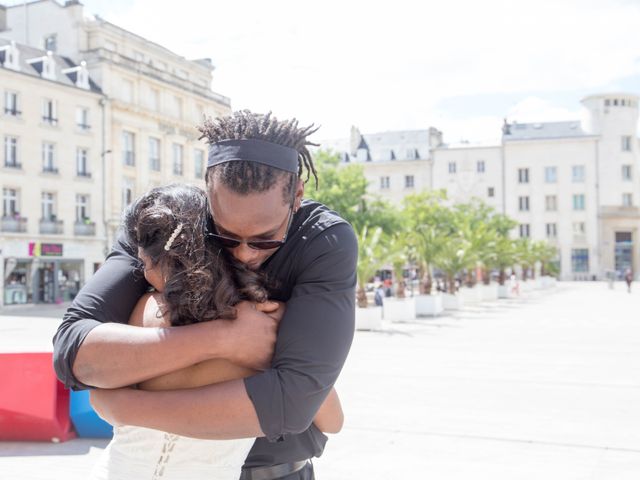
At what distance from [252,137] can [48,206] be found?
39.8 meters

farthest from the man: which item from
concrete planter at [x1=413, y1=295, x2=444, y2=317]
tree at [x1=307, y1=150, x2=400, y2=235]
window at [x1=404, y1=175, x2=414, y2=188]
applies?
window at [x1=404, y1=175, x2=414, y2=188]

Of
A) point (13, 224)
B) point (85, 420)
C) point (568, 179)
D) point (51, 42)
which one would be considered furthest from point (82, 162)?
point (568, 179)

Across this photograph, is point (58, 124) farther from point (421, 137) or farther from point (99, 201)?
point (421, 137)

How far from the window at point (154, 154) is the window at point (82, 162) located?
5.20 meters

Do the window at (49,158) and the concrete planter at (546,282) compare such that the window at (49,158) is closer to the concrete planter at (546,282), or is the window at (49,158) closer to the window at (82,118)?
the window at (82,118)

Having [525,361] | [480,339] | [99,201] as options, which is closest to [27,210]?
[99,201]

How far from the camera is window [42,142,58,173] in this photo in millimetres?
38406

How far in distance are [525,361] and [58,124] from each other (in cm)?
3231

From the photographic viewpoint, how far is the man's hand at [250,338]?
173 centimetres

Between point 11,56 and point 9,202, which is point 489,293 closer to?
point 9,202

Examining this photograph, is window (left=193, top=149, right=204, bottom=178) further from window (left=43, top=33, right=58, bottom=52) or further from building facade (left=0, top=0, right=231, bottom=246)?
window (left=43, top=33, right=58, bottom=52)

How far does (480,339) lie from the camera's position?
711 inches

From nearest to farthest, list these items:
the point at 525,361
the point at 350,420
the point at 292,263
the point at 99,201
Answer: the point at 292,263 → the point at 350,420 → the point at 525,361 → the point at 99,201

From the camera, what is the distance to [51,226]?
3850cm
